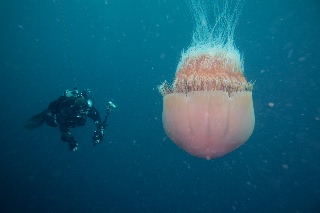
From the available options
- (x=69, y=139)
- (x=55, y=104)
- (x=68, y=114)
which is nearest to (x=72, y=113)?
(x=68, y=114)

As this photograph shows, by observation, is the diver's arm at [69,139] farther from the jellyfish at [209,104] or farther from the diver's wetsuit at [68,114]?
the jellyfish at [209,104]

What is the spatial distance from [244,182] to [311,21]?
9809 mm

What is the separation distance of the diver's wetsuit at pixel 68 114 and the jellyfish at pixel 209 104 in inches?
111

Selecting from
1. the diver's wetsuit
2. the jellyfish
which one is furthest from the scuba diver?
the jellyfish

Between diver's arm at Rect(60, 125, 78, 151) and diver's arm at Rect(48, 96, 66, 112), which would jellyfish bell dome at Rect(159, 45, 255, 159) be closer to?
diver's arm at Rect(60, 125, 78, 151)

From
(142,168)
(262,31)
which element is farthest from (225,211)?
(262,31)

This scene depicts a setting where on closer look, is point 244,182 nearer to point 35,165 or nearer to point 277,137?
point 277,137

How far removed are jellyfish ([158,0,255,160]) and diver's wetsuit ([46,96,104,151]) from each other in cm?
282

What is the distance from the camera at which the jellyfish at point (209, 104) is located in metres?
3.16

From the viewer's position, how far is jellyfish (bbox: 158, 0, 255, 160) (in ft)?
10.4

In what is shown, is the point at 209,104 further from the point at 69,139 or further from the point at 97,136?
the point at 69,139

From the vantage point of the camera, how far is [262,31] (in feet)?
47.2

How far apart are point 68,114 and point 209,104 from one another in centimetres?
409

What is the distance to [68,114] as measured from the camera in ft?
19.3
